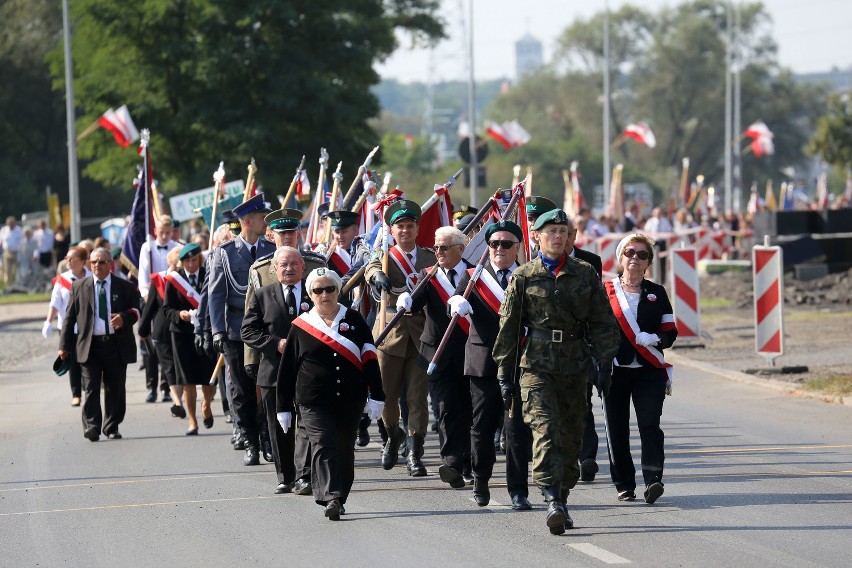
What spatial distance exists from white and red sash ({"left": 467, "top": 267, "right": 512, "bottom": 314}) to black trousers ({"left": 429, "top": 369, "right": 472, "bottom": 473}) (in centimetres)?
84

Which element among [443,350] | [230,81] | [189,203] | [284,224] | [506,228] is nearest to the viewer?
[506,228]

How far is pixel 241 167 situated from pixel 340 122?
274 centimetres

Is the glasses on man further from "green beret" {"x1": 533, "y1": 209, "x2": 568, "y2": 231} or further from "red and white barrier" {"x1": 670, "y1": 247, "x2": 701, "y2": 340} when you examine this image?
"red and white barrier" {"x1": 670, "y1": 247, "x2": 701, "y2": 340}

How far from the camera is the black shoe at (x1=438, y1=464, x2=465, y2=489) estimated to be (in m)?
11.1

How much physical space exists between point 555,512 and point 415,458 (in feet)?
9.63

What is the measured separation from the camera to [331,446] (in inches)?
404

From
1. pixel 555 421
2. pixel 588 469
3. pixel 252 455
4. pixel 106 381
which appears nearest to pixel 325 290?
pixel 555 421

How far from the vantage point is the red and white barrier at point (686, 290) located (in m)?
21.9

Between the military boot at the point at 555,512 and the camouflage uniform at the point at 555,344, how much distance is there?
0.12 m

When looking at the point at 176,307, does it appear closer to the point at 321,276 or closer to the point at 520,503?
the point at 321,276

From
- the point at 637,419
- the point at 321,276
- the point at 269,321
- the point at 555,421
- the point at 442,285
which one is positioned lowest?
the point at 637,419

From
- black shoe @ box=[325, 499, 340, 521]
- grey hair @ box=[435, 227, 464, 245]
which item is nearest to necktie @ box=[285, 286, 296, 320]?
grey hair @ box=[435, 227, 464, 245]

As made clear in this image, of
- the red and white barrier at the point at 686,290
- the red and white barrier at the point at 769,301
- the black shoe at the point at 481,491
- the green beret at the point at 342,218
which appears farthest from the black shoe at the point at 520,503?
the red and white barrier at the point at 686,290

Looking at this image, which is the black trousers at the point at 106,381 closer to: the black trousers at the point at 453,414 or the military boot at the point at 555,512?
the black trousers at the point at 453,414
